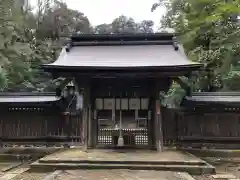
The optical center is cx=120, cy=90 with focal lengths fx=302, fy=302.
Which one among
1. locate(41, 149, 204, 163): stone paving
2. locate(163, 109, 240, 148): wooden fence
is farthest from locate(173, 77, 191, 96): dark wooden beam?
locate(41, 149, 204, 163): stone paving

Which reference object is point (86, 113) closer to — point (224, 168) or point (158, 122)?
point (158, 122)

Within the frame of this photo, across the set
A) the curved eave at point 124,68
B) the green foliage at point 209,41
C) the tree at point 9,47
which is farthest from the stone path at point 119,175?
the green foliage at point 209,41

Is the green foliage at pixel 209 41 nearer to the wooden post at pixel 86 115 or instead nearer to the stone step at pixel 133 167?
the wooden post at pixel 86 115

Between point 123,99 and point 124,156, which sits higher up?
point 123,99

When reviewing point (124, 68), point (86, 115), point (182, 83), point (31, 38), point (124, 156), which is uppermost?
point (31, 38)

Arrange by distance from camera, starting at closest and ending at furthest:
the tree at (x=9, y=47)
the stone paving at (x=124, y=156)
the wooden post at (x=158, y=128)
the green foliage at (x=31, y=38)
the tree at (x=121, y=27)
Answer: the stone paving at (x=124, y=156)
the wooden post at (x=158, y=128)
the tree at (x=9, y=47)
the green foliage at (x=31, y=38)
the tree at (x=121, y=27)

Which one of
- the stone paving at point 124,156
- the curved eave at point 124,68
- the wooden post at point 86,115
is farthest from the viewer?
the wooden post at point 86,115

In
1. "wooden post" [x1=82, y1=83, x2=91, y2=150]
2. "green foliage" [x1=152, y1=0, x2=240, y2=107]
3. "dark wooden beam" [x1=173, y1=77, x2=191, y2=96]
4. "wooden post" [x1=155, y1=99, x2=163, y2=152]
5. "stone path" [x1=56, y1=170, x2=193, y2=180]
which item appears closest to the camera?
"stone path" [x1=56, y1=170, x2=193, y2=180]

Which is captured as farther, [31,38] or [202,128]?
[31,38]

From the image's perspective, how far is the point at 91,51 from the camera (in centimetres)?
1379

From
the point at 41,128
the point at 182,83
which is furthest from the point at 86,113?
the point at 182,83

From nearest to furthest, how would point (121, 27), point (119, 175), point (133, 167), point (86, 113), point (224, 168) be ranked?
point (119, 175) → point (133, 167) → point (224, 168) → point (86, 113) → point (121, 27)

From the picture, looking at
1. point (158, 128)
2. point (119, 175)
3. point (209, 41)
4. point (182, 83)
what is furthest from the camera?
point (209, 41)

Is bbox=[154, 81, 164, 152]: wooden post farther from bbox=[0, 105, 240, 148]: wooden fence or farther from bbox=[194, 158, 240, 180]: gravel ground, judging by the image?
bbox=[194, 158, 240, 180]: gravel ground
